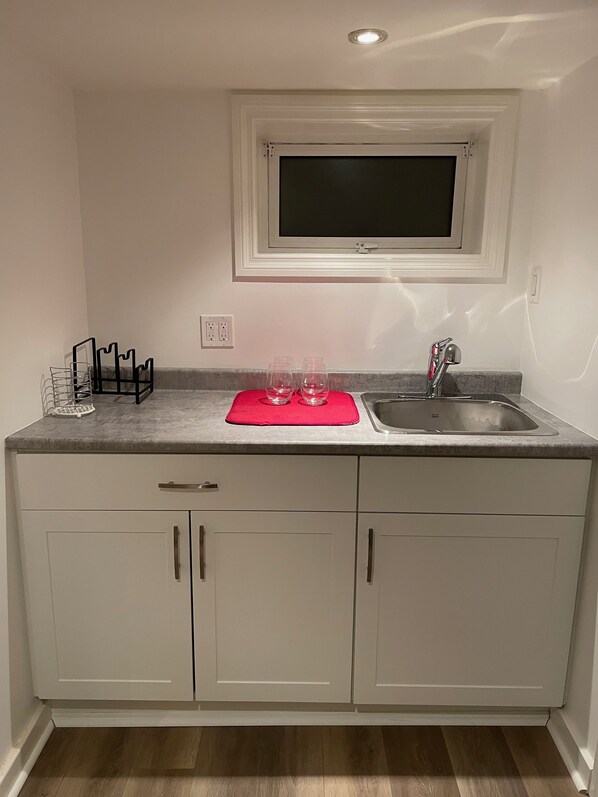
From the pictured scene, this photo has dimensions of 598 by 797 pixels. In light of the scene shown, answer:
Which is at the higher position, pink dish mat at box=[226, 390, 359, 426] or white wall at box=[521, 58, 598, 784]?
white wall at box=[521, 58, 598, 784]

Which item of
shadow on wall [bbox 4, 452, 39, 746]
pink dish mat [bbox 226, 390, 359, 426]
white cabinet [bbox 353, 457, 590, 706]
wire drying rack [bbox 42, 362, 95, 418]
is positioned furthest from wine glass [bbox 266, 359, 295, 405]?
shadow on wall [bbox 4, 452, 39, 746]

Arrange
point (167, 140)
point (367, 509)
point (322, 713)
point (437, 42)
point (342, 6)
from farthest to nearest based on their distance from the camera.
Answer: point (167, 140) < point (322, 713) < point (367, 509) < point (437, 42) < point (342, 6)

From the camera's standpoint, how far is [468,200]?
2.12 m

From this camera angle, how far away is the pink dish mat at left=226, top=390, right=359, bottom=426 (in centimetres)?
174

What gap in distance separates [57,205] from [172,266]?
42cm

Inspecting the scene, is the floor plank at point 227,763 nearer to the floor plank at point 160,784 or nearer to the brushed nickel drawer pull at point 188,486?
the floor plank at point 160,784

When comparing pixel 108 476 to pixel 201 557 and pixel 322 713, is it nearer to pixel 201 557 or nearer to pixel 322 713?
pixel 201 557

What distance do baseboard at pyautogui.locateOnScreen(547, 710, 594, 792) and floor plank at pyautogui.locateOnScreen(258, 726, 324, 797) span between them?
2.30ft

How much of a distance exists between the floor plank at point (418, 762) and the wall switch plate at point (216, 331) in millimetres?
1376

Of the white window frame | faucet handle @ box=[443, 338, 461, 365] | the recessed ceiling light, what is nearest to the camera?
the recessed ceiling light

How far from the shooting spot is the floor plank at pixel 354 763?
159cm

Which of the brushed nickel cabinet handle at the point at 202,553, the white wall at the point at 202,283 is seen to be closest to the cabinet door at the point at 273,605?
the brushed nickel cabinet handle at the point at 202,553

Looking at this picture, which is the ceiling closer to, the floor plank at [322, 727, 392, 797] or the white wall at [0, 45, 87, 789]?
the white wall at [0, 45, 87, 789]

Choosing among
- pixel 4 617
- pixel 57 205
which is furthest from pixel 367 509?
pixel 57 205
